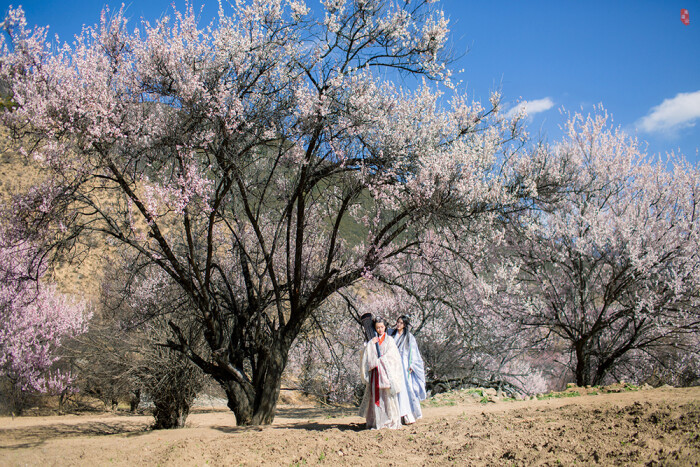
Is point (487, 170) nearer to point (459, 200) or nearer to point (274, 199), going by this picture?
point (459, 200)

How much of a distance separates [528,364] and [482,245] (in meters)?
14.5

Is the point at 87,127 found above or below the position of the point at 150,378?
above

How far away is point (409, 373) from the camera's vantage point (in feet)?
26.7

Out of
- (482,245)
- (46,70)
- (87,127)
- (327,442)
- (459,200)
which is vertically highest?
(46,70)

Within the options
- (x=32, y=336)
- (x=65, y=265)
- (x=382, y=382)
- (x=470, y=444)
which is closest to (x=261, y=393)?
(x=382, y=382)

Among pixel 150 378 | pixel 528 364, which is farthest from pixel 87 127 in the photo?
pixel 528 364

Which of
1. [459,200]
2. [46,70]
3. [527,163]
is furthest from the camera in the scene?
[527,163]

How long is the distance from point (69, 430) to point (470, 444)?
10097 mm

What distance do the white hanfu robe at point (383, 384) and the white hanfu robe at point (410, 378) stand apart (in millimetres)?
252

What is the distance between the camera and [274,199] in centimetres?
1020

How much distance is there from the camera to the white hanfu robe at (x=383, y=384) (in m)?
7.24

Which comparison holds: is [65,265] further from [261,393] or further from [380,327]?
[380,327]

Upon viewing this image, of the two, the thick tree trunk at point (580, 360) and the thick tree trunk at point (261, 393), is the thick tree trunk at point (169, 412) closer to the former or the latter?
the thick tree trunk at point (261, 393)

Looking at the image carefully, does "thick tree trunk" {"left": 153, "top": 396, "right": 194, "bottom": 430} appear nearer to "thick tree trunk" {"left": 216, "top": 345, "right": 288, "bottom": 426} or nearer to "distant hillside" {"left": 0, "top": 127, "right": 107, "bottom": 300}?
"thick tree trunk" {"left": 216, "top": 345, "right": 288, "bottom": 426}
